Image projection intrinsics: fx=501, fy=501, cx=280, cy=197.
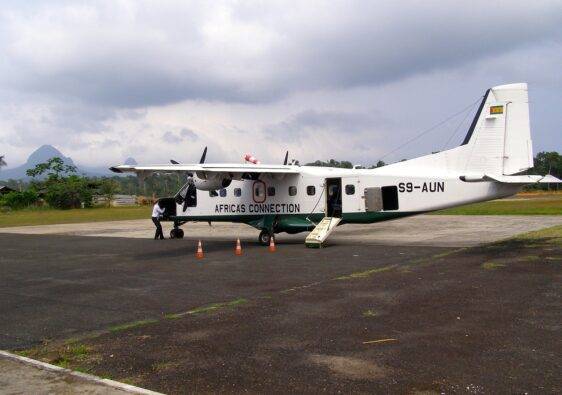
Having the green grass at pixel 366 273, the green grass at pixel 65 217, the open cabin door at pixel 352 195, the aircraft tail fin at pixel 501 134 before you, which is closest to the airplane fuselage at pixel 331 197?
the open cabin door at pixel 352 195

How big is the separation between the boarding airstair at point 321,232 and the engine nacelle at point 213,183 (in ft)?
13.7

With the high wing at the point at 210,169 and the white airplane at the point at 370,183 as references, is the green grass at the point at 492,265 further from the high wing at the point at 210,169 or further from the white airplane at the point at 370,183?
the high wing at the point at 210,169

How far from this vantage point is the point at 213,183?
20.7 meters

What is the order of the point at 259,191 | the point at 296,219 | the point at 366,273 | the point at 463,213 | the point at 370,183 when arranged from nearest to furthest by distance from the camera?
the point at 366,273, the point at 370,183, the point at 296,219, the point at 259,191, the point at 463,213

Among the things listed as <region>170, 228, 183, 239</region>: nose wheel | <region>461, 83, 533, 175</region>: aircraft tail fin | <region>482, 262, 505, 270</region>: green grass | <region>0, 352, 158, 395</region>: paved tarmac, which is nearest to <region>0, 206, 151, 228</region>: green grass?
<region>170, 228, 183, 239</region>: nose wheel

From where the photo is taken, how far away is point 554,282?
10.4 meters

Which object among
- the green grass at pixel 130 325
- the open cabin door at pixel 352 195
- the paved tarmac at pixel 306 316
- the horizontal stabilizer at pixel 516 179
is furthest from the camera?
the open cabin door at pixel 352 195

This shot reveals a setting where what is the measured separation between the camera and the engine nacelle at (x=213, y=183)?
813 inches

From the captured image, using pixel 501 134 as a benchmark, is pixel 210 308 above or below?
below

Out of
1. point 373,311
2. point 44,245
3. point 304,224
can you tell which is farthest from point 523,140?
point 44,245

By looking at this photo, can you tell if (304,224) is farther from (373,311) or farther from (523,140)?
(373,311)

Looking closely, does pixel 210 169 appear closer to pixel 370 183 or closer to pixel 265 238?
pixel 265 238

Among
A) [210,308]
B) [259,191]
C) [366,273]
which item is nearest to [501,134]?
[366,273]

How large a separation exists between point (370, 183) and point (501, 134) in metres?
5.06
